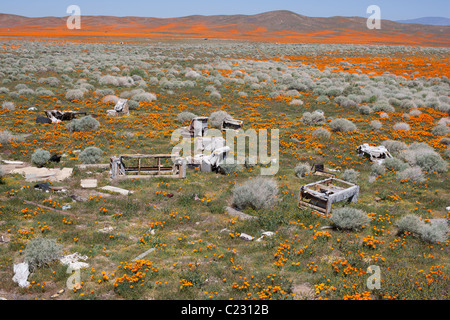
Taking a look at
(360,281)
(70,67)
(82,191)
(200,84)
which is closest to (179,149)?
(82,191)

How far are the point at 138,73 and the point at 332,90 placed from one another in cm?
2228

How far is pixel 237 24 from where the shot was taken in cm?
16538

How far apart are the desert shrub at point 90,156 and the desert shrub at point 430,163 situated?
1510cm

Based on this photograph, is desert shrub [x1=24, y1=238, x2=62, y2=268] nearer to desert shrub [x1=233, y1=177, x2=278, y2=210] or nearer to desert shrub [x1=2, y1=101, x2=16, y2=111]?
desert shrub [x1=233, y1=177, x2=278, y2=210]

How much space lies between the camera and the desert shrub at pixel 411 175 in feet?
43.5

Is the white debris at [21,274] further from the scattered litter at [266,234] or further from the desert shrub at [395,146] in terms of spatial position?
the desert shrub at [395,146]

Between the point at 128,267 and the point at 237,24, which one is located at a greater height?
the point at 237,24

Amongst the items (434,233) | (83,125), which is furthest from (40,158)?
(434,233)

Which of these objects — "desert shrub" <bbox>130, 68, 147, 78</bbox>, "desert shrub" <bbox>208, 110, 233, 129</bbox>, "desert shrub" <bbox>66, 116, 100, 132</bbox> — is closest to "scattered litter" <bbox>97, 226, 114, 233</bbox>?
"desert shrub" <bbox>66, 116, 100, 132</bbox>

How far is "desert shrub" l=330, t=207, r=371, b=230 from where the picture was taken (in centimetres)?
921

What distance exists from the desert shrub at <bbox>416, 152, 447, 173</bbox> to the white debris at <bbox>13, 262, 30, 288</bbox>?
52.2 feet

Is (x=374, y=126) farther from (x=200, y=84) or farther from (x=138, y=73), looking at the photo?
(x=138, y=73)

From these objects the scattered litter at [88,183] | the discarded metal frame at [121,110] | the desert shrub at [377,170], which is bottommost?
the scattered litter at [88,183]

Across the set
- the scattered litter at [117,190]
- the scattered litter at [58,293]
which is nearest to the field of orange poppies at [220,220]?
the scattered litter at [58,293]
